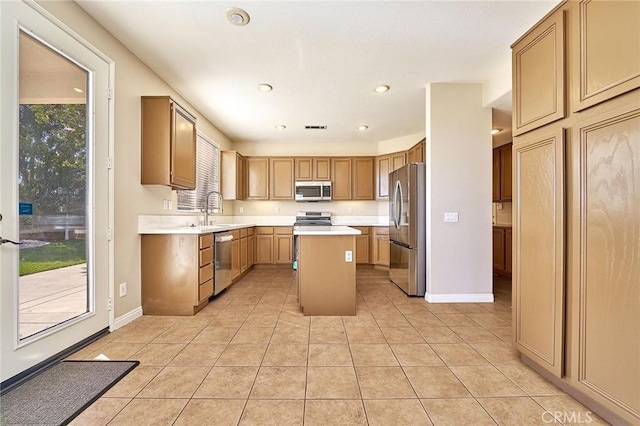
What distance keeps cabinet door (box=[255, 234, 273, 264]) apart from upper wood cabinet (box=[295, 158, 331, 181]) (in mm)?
1528

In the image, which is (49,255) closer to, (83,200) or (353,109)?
(83,200)

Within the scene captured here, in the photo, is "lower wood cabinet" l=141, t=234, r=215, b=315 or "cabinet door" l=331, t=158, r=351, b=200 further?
"cabinet door" l=331, t=158, r=351, b=200

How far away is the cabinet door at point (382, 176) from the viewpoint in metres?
5.52

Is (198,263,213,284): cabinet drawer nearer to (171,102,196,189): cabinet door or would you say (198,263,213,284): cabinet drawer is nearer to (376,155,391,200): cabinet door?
(171,102,196,189): cabinet door

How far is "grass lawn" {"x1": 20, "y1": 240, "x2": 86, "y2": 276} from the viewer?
1733 mm

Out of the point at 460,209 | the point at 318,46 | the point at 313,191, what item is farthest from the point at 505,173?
the point at 318,46

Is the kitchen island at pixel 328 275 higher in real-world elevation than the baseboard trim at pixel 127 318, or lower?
higher

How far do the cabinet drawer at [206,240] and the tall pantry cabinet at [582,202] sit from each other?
297 centimetres

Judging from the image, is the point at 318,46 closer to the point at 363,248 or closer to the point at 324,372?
the point at 324,372

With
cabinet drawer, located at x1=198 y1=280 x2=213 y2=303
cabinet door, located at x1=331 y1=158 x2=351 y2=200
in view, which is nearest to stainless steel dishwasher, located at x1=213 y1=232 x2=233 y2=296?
cabinet drawer, located at x1=198 y1=280 x2=213 y2=303

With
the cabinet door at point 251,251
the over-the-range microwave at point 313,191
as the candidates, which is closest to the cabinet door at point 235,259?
the cabinet door at point 251,251

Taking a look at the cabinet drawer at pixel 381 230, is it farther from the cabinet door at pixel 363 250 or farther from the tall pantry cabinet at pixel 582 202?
the tall pantry cabinet at pixel 582 202

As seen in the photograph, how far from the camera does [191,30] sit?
2.28 meters

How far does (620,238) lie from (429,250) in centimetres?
205
